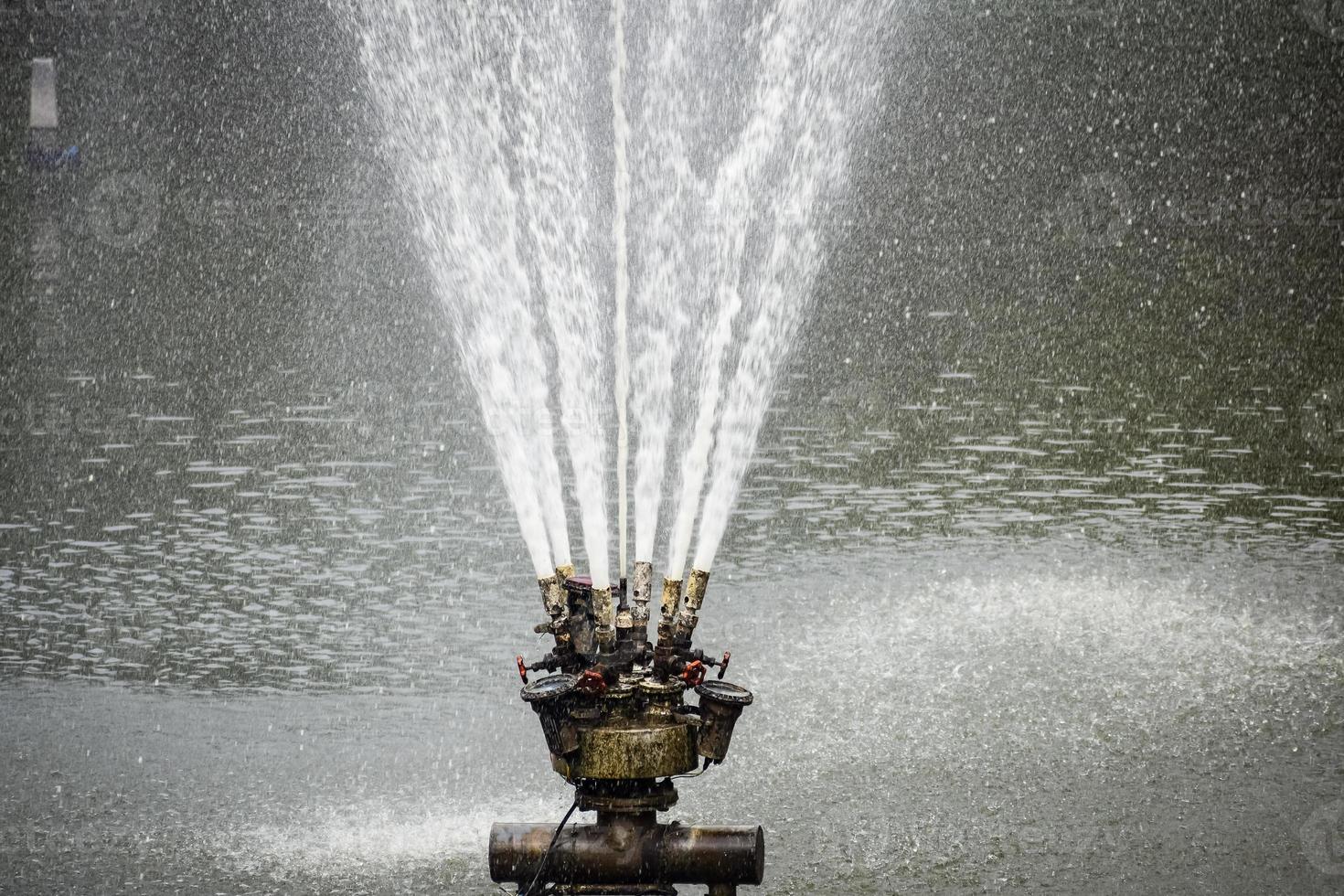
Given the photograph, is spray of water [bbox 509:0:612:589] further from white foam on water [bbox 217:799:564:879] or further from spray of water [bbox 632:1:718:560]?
white foam on water [bbox 217:799:564:879]

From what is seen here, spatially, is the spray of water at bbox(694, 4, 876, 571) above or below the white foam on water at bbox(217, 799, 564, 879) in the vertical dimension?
above

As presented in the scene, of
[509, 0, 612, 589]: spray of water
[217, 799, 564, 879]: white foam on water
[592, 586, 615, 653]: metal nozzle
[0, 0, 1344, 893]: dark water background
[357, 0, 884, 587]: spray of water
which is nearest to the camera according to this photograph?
[592, 586, 615, 653]: metal nozzle

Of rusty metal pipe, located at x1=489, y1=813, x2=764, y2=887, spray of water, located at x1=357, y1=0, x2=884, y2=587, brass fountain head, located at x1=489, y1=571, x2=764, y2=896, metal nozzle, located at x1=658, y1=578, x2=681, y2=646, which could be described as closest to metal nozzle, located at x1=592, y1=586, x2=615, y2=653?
brass fountain head, located at x1=489, y1=571, x2=764, y2=896

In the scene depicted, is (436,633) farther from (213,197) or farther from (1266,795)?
(213,197)

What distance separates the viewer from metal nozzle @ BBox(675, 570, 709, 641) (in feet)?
12.6

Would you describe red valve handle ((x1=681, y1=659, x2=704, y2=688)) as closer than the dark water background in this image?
Yes

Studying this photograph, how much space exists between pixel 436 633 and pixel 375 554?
4.56 ft

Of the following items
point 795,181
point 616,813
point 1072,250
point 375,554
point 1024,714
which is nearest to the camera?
point 616,813

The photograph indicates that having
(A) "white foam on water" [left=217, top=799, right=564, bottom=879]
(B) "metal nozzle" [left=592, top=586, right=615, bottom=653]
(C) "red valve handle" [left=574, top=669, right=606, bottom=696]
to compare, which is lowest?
(A) "white foam on water" [left=217, top=799, right=564, bottom=879]

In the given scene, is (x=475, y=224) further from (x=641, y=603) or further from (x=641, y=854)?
(x=641, y=854)

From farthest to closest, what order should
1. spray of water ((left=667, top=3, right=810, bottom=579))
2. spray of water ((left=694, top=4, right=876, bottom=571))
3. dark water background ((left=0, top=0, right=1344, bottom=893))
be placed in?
spray of water ((left=667, top=3, right=810, bottom=579))
spray of water ((left=694, top=4, right=876, bottom=571))
dark water background ((left=0, top=0, right=1344, bottom=893))

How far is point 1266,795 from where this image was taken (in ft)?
17.1

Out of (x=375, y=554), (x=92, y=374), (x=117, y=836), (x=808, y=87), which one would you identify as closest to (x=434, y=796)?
(x=117, y=836)

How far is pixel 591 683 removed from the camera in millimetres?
3605
